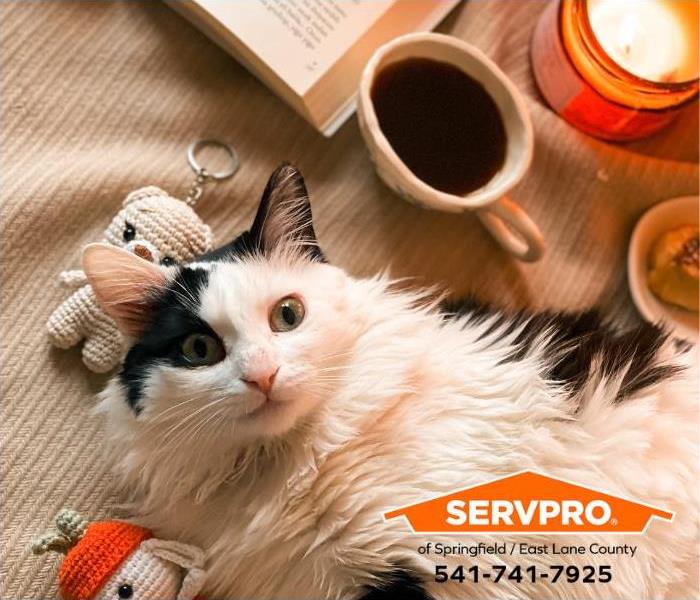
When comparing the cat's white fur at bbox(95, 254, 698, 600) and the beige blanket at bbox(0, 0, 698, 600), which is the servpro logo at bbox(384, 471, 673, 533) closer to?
the cat's white fur at bbox(95, 254, 698, 600)

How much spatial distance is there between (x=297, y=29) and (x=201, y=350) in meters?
0.49

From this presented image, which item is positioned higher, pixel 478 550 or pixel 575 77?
pixel 575 77

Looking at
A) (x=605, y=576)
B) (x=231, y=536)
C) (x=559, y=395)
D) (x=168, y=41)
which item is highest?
(x=168, y=41)

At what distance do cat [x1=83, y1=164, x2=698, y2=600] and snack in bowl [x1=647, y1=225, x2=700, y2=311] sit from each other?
22 cm

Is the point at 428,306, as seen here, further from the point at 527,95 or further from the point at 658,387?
the point at 527,95

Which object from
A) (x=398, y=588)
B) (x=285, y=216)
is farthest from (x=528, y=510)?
(x=285, y=216)

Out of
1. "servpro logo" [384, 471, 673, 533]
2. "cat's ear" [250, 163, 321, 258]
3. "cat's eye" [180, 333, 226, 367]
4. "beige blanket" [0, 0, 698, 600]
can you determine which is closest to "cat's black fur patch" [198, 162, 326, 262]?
"cat's ear" [250, 163, 321, 258]

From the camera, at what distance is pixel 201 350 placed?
24.6 inches

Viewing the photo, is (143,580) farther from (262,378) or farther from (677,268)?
(677,268)

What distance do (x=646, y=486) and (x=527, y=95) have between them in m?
0.63

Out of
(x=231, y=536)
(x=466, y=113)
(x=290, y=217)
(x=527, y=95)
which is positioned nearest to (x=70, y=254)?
(x=290, y=217)

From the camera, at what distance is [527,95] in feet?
3.22

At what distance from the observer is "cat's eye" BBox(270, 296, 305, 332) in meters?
0.63

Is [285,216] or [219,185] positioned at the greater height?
[219,185]
